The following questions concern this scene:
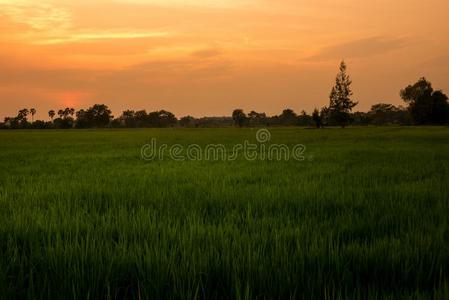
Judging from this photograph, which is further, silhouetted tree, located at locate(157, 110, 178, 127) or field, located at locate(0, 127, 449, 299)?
silhouetted tree, located at locate(157, 110, 178, 127)

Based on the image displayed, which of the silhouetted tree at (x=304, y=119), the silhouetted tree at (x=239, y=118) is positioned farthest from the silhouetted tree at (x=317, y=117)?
the silhouetted tree at (x=239, y=118)

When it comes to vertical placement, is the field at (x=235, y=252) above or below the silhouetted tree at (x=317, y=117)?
below

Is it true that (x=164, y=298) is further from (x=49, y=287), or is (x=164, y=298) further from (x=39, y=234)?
(x=39, y=234)

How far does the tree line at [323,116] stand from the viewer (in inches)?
3339

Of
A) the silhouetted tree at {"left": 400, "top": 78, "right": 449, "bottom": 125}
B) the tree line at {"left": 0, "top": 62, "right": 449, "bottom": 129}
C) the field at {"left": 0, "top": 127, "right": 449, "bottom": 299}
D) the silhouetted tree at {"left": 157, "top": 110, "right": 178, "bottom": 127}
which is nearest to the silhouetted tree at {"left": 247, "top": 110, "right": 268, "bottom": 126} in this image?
the tree line at {"left": 0, "top": 62, "right": 449, "bottom": 129}

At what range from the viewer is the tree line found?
84.8m

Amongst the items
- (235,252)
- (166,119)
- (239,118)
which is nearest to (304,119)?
(239,118)

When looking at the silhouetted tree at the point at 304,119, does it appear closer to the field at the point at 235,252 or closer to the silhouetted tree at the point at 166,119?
the silhouetted tree at the point at 166,119

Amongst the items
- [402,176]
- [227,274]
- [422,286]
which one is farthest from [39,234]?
[402,176]

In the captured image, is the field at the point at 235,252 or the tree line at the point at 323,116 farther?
the tree line at the point at 323,116

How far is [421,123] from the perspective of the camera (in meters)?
89.7

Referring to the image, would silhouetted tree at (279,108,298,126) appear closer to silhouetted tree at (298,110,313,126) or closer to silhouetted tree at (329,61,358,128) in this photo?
silhouetted tree at (298,110,313,126)

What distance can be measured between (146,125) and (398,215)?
160m

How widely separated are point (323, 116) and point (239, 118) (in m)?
64.7
